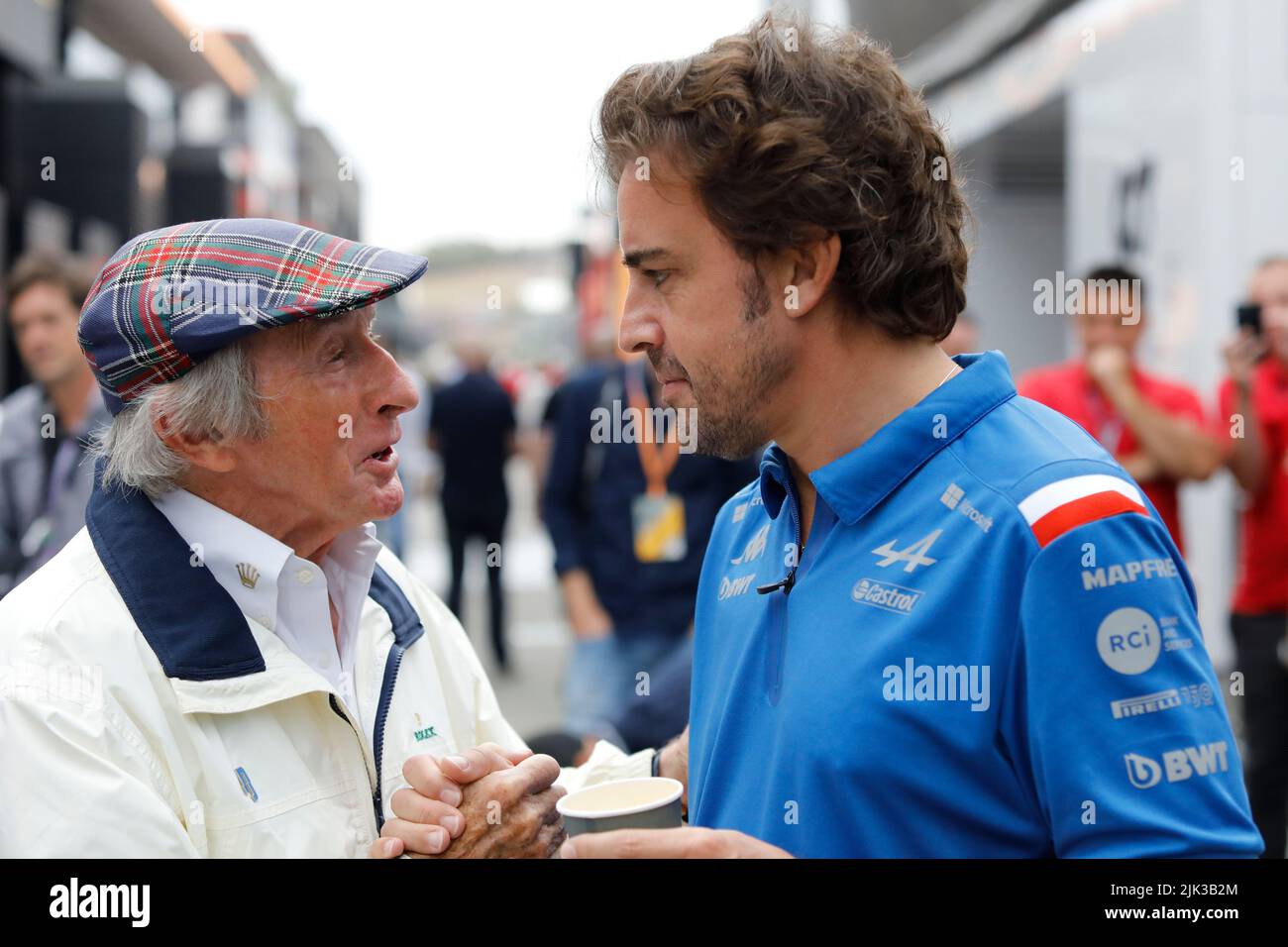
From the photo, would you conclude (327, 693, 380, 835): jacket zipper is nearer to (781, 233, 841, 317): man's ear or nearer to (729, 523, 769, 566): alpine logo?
(729, 523, 769, 566): alpine logo

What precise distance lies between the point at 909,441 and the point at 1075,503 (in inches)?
9.9

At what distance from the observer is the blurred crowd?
4.20 meters

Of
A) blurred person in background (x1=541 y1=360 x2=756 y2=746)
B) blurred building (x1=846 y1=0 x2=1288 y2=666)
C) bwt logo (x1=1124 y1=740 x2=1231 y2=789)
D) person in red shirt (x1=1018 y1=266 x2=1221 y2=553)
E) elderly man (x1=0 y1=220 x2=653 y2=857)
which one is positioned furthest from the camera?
blurred building (x1=846 y1=0 x2=1288 y2=666)

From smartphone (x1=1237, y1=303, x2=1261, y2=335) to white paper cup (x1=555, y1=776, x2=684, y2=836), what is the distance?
402 centimetres

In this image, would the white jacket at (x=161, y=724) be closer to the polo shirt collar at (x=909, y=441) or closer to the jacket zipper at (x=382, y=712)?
the jacket zipper at (x=382, y=712)

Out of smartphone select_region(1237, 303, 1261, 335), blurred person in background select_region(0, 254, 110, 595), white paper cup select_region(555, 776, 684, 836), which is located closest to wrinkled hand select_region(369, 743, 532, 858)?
white paper cup select_region(555, 776, 684, 836)

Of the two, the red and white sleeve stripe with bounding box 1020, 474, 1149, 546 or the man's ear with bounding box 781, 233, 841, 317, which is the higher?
the man's ear with bounding box 781, 233, 841, 317

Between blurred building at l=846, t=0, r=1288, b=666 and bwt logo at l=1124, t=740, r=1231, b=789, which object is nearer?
bwt logo at l=1124, t=740, r=1231, b=789

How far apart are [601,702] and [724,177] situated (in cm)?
315

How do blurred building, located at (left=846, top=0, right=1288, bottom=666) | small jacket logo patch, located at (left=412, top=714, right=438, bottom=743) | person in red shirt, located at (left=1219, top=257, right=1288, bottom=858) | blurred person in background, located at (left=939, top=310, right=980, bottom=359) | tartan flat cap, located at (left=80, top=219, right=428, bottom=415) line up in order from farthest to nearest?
blurred building, located at (left=846, top=0, right=1288, bottom=666) < blurred person in background, located at (left=939, top=310, right=980, bottom=359) < person in red shirt, located at (left=1219, top=257, right=1288, bottom=858) < small jacket logo patch, located at (left=412, top=714, right=438, bottom=743) < tartan flat cap, located at (left=80, top=219, right=428, bottom=415)

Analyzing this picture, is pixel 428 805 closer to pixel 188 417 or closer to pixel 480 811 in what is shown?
pixel 480 811

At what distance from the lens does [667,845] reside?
1407 millimetres

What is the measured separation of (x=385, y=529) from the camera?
27.2 feet

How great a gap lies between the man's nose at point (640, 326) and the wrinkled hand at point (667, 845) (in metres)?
0.71
